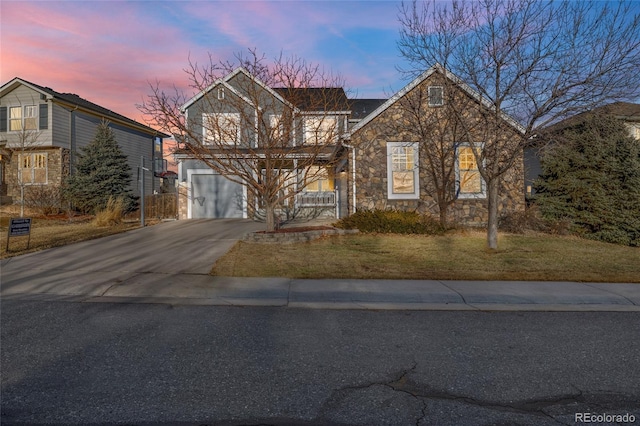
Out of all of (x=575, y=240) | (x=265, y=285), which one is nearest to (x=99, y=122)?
(x=265, y=285)

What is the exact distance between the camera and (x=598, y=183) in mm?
16422

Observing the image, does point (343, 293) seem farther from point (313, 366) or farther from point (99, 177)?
point (99, 177)

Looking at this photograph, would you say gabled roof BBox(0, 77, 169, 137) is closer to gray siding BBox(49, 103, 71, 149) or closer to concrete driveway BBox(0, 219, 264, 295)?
gray siding BBox(49, 103, 71, 149)

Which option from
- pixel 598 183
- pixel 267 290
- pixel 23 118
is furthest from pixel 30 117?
pixel 598 183

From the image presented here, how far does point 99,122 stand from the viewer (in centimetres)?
2931

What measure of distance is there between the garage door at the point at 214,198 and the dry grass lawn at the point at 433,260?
374 inches

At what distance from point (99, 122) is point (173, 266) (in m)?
23.8

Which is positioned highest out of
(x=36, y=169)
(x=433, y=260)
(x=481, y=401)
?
(x=36, y=169)

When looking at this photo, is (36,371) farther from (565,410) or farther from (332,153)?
(332,153)

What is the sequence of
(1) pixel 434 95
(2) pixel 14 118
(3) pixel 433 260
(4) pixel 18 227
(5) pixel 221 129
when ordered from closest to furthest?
1. (3) pixel 433 260
2. (4) pixel 18 227
3. (5) pixel 221 129
4. (1) pixel 434 95
5. (2) pixel 14 118

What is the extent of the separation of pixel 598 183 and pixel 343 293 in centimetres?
1363

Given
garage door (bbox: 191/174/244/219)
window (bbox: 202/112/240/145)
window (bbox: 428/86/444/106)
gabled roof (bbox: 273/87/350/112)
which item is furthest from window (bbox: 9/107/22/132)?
window (bbox: 428/86/444/106)

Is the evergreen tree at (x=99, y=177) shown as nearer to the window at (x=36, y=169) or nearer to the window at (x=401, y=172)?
the window at (x=36, y=169)

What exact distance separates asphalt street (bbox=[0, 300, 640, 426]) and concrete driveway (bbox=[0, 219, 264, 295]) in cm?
168
